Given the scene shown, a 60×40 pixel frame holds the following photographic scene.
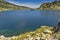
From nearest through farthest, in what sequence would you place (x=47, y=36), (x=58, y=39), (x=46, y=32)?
(x=58, y=39)
(x=47, y=36)
(x=46, y=32)

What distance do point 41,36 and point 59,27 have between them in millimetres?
3753

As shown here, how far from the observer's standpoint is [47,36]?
33.5 metres

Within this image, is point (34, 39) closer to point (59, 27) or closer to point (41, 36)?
point (41, 36)

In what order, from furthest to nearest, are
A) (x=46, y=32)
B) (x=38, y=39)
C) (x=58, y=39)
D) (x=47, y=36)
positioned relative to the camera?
(x=46, y=32), (x=47, y=36), (x=38, y=39), (x=58, y=39)

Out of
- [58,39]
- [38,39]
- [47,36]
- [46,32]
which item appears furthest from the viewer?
[46,32]

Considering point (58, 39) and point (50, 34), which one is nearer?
point (58, 39)

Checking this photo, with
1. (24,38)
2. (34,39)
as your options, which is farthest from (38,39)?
(24,38)

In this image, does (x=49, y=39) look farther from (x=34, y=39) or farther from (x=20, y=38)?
(x=20, y=38)

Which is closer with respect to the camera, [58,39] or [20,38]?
[58,39]

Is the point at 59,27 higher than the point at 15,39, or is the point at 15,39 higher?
the point at 59,27

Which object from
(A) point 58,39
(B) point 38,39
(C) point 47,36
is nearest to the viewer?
(A) point 58,39

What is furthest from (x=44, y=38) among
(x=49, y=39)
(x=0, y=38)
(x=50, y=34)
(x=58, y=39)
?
(x=0, y=38)

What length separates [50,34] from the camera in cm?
3500

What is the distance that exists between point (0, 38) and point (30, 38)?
5.42 metres
